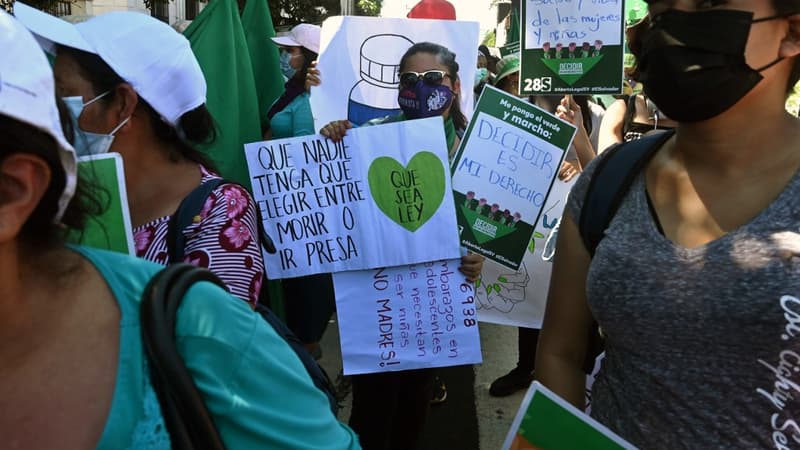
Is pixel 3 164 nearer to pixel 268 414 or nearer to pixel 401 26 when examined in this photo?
pixel 268 414

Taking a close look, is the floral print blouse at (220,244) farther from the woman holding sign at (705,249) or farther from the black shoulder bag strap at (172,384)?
the woman holding sign at (705,249)

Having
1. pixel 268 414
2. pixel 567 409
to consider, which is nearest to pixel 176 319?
pixel 268 414

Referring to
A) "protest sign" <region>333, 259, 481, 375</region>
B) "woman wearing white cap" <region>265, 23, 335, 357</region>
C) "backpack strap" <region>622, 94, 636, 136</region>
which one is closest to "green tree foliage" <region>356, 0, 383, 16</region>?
"woman wearing white cap" <region>265, 23, 335, 357</region>

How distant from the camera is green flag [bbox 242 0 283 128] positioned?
355 centimetres

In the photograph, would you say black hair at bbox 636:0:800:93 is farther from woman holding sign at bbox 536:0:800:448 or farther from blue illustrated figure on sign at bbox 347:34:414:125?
blue illustrated figure on sign at bbox 347:34:414:125

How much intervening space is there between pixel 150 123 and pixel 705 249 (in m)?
1.36

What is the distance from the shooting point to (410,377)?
8.11ft

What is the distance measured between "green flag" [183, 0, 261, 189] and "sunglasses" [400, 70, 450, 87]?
0.84m

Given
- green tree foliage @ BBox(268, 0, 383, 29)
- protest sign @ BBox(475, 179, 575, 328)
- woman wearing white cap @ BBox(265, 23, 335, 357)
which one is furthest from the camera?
green tree foliage @ BBox(268, 0, 383, 29)

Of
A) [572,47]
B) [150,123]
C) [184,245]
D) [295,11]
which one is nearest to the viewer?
[184,245]

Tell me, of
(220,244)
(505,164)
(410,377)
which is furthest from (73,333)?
(505,164)

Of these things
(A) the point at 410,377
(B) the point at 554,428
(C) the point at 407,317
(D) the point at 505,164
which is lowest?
(A) the point at 410,377

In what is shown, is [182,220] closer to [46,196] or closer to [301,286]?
[46,196]

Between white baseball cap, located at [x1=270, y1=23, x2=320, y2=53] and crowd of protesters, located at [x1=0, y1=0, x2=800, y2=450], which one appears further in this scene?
white baseball cap, located at [x1=270, y1=23, x2=320, y2=53]
